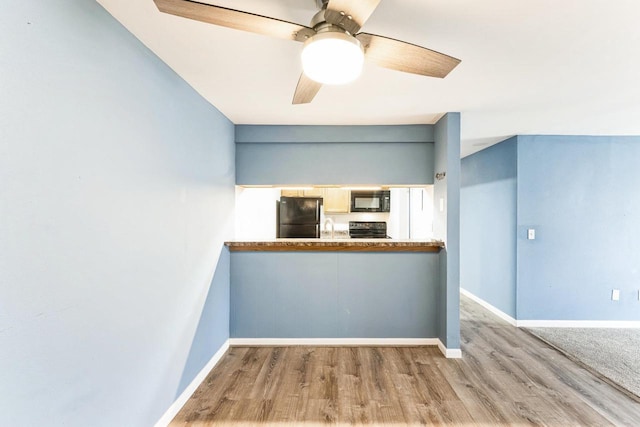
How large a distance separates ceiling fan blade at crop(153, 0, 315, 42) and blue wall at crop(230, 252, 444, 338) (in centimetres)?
236

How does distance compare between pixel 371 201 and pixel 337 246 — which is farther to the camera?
pixel 371 201

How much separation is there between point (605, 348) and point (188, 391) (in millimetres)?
3964

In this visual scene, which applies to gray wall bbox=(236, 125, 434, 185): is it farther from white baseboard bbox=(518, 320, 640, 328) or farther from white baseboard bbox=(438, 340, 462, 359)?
white baseboard bbox=(518, 320, 640, 328)

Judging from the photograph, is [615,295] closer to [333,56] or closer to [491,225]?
[491,225]

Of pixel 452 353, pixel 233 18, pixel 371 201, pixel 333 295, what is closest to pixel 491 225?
pixel 371 201

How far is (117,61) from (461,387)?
313 cm

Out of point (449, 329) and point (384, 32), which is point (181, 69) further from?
point (449, 329)

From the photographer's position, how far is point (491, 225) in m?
4.48

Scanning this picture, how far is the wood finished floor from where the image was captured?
212 cm

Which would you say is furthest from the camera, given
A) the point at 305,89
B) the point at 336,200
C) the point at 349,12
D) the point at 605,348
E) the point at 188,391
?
the point at 336,200

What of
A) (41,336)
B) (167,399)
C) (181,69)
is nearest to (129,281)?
(41,336)

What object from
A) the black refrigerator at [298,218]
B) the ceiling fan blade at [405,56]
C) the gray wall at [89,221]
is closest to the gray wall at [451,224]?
the ceiling fan blade at [405,56]

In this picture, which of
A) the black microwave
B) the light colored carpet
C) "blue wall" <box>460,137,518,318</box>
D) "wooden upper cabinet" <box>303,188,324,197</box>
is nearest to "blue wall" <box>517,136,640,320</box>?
"blue wall" <box>460,137,518,318</box>

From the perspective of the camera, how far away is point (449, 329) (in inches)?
120
